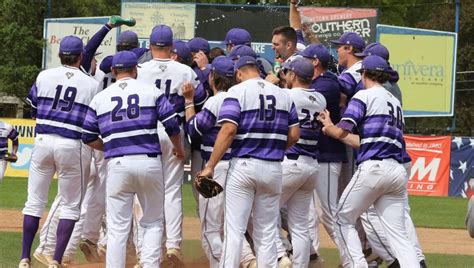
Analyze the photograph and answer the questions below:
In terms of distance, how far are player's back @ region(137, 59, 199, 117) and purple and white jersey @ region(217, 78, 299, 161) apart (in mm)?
1430

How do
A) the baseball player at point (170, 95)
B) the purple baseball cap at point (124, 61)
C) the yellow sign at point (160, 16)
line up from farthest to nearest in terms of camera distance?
1. the yellow sign at point (160, 16)
2. the baseball player at point (170, 95)
3. the purple baseball cap at point (124, 61)

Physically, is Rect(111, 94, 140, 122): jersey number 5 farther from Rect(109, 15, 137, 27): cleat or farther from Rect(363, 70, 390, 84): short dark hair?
Rect(363, 70, 390, 84): short dark hair

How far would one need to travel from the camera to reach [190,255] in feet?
39.8

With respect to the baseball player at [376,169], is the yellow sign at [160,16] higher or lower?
higher

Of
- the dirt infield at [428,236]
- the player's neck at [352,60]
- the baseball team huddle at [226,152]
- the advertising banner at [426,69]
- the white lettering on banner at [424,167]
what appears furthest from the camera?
the advertising banner at [426,69]

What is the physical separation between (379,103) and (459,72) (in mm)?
39278

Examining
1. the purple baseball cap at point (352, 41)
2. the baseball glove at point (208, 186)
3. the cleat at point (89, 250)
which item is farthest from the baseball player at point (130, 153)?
the purple baseball cap at point (352, 41)

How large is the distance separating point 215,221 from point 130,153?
4.87 feet

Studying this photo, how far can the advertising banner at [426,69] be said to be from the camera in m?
31.9

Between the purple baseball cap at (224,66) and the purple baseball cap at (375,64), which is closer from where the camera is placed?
the purple baseball cap at (224,66)

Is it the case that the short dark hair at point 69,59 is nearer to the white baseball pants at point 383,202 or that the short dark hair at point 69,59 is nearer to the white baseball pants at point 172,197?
the white baseball pants at point 172,197

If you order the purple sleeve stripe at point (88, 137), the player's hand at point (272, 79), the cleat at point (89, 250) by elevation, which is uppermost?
the player's hand at point (272, 79)

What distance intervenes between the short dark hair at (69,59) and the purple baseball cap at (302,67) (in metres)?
2.24

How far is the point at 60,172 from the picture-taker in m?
10.2
